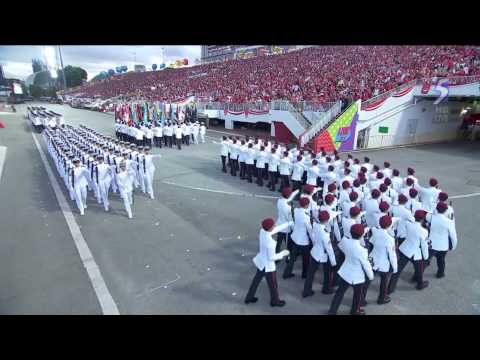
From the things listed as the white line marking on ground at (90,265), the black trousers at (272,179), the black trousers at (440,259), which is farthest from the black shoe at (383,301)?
the black trousers at (272,179)

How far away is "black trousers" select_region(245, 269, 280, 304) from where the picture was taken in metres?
4.89

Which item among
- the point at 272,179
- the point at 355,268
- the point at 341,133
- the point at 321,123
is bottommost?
the point at 272,179

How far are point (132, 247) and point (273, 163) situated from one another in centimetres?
573

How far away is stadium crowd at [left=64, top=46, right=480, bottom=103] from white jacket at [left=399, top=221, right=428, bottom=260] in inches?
599

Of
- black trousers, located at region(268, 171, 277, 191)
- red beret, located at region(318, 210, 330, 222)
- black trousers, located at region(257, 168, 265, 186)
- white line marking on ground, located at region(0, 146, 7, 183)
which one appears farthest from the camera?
white line marking on ground, located at region(0, 146, 7, 183)

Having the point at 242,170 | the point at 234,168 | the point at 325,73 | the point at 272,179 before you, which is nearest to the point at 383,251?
the point at 272,179

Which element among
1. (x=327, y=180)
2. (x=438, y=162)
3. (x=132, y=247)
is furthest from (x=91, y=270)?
(x=438, y=162)

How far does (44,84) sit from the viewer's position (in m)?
80.7

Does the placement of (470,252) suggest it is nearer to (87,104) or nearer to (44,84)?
(87,104)

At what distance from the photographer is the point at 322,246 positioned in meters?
5.03

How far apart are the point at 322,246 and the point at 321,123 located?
1332 cm

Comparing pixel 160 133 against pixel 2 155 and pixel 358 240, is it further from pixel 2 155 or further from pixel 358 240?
pixel 358 240

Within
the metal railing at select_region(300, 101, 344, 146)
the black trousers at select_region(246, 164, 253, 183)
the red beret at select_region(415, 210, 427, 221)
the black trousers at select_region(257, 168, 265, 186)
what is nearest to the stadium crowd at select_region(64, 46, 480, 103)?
the metal railing at select_region(300, 101, 344, 146)

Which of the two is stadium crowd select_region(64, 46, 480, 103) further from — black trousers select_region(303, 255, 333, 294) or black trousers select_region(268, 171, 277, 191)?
black trousers select_region(303, 255, 333, 294)
